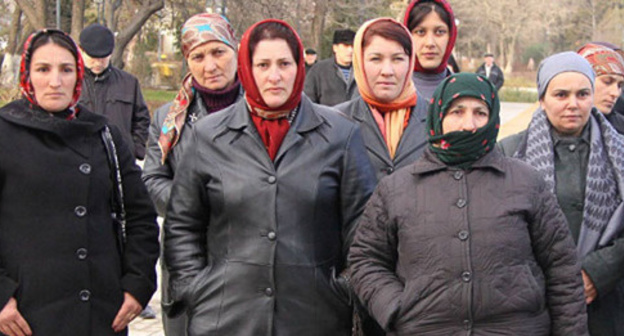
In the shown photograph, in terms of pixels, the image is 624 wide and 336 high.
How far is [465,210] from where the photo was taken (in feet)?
10.1

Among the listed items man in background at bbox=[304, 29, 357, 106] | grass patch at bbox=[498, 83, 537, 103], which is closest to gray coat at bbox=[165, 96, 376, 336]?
man in background at bbox=[304, 29, 357, 106]

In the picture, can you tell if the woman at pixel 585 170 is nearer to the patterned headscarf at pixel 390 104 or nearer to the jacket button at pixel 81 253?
the patterned headscarf at pixel 390 104

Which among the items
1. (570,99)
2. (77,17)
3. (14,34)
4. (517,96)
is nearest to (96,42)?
(570,99)

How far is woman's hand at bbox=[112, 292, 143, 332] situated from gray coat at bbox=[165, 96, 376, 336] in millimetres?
254

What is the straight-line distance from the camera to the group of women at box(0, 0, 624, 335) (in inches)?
122

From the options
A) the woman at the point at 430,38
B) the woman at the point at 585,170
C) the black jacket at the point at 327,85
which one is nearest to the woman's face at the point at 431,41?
the woman at the point at 430,38

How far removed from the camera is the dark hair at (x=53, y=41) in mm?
3400

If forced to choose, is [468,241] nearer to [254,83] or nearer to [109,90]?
[254,83]

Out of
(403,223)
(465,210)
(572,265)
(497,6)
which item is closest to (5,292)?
(403,223)

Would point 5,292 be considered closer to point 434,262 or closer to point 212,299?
point 212,299

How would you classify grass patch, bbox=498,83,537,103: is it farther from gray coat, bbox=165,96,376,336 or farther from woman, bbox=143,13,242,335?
gray coat, bbox=165,96,376,336

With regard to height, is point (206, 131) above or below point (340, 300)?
above

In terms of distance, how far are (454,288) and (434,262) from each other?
119 millimetres

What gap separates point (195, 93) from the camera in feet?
14.2
